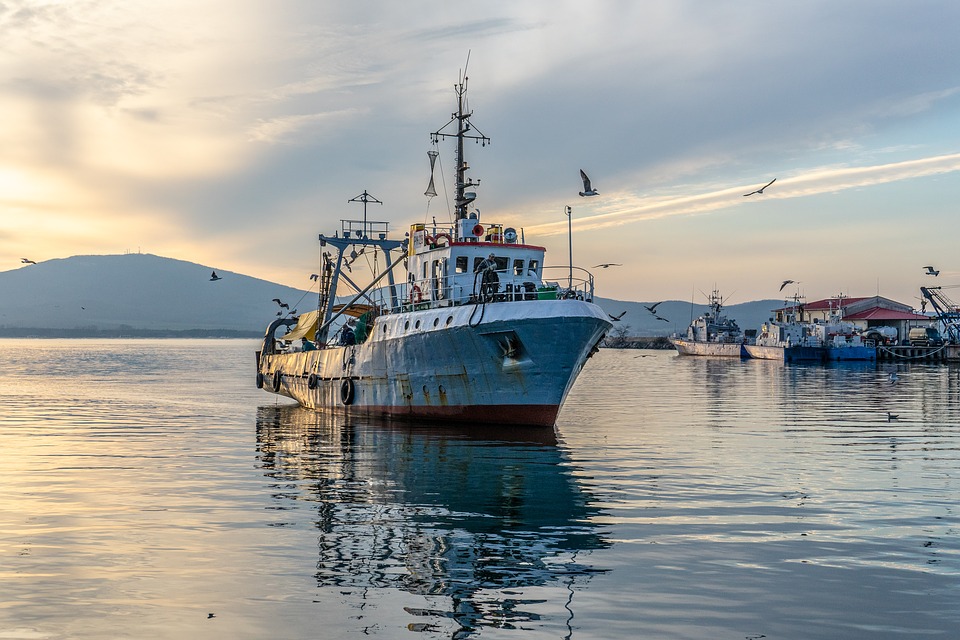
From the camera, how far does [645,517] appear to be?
15.3 meters

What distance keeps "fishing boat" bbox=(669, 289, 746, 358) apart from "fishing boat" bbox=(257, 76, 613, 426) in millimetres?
105434

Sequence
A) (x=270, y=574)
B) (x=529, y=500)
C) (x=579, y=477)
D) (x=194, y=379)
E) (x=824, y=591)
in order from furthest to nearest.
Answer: (x=194, y=379), (x=579, y=477), (x=529, y=500), (x=270, y=574), (x=824, y=591)

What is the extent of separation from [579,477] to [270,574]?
387 inches

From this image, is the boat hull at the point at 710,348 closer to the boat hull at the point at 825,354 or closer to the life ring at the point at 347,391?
the boat hull at the point at 825,354

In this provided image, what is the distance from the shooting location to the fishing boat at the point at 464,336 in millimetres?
Result: 27359

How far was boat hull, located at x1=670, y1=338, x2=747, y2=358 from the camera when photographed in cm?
12750

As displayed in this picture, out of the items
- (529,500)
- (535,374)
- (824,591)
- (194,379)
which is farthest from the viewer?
(194,379)

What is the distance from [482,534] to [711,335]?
5223 inches

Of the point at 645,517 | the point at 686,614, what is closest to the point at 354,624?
the point at 686,614

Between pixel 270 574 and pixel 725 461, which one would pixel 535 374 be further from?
pixel 270 574

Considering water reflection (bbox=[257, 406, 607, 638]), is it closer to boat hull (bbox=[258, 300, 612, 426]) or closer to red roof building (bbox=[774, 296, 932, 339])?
boat hull (bbox=[258, 300, 612, 426])

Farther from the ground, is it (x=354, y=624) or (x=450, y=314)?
(x=450, y=314)

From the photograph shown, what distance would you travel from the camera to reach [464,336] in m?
28.0

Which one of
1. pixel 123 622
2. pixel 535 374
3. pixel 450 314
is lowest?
pixel 123 622
